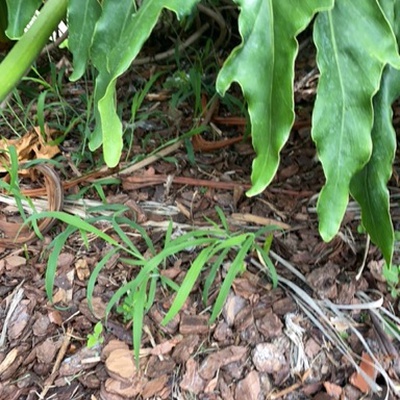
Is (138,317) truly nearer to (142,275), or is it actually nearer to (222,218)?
(142,275)

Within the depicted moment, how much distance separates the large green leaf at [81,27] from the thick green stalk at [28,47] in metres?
0.07

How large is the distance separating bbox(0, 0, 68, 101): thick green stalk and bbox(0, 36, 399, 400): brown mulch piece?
0.37m

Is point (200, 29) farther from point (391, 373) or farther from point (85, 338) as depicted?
point (391, 373)

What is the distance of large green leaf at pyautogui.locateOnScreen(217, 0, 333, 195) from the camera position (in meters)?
0.67

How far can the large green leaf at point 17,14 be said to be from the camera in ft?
2.96

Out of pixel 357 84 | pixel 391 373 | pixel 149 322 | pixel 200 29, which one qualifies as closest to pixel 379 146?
pixel 357 84

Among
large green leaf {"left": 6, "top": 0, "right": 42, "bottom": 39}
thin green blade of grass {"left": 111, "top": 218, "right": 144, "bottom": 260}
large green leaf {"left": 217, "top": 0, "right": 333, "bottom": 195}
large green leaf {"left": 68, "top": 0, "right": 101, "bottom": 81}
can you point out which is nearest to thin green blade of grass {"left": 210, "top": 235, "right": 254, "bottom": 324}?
thin green blade of grass {"left": 111, "top": 218, "right": 144, "bottom": 260}

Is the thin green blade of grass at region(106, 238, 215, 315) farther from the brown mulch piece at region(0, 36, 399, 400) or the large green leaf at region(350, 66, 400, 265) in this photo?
the large green leaf at region(350, 66, 400, 265)

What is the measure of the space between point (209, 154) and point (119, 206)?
320mm

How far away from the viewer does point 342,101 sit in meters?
0.72

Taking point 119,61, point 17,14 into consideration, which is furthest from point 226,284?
point 17,14

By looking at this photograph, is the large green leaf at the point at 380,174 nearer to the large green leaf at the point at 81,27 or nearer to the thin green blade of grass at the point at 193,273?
the thin green blade of grass at the point at 193,273

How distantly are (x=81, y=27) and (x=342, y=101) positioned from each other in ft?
1.37

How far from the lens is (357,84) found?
28.0 inches
